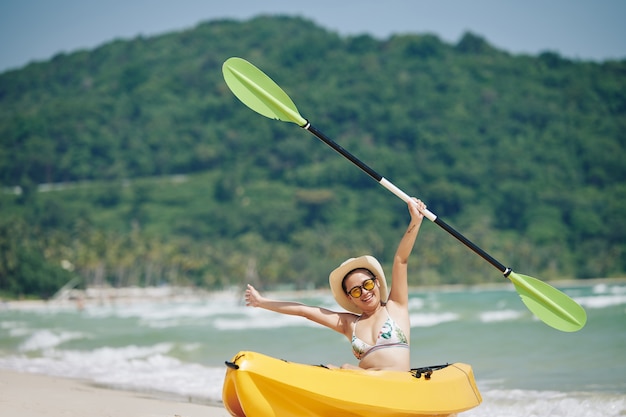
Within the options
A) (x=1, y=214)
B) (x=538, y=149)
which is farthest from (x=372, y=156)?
(x=1, y=214)

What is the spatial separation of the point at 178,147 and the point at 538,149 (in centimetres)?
4198

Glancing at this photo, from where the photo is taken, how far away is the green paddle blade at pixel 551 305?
546 cm

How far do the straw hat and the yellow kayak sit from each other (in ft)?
1.44

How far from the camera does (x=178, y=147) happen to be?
107312mm

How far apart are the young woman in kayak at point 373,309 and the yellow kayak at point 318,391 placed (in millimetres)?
135

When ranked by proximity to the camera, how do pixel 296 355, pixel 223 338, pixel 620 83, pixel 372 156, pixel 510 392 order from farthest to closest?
pixel 620 83, pixel 372 156, pixel 223 338, pixel 296 355, pixel 510 392

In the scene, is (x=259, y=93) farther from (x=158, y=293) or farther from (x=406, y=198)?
Result: (x=158, y=293)

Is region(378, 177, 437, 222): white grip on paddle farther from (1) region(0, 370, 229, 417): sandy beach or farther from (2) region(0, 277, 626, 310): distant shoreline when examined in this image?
(2) region(0, 277, 626, 310): distant shoreline

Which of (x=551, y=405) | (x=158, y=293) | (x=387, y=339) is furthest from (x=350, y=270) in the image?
(x=158, y=293)

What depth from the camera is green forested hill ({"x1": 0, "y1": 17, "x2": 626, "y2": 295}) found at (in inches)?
3027

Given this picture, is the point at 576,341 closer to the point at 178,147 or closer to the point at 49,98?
the point at 178,147

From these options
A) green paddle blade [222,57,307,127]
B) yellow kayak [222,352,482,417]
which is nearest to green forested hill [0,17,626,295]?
green paddle blade [222,57,307,127]

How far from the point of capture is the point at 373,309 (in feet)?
15.2

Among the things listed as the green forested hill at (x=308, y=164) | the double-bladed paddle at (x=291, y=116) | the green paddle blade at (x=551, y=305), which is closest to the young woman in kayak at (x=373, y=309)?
the double-bladed paddle at (x=291, y=116)
